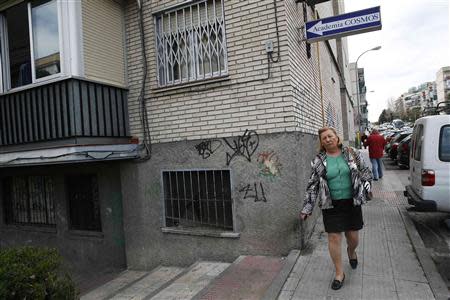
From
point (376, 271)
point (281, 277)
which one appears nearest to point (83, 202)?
point (281, 277)

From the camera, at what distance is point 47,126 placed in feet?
19.7

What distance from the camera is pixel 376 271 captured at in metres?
4.52

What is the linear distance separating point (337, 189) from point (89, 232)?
5.09 meters

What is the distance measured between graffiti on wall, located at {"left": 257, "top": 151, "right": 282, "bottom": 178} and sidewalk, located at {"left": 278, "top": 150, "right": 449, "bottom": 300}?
45.7 inches

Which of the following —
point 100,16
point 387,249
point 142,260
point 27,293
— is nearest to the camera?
point 27,293

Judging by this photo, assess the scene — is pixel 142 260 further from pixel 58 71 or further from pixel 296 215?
pixel 58 71

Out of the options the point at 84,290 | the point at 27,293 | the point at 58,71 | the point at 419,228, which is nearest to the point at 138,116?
the point at 58,71

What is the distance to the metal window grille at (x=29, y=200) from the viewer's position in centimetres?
829

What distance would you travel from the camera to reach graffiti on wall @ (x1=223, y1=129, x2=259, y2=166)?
222 inches

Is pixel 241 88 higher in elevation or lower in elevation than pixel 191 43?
lower

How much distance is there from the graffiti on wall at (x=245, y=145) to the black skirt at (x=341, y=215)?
1721 mm

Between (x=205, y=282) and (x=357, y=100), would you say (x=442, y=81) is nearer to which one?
(x=357, y=100)

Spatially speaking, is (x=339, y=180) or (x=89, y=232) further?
(x=89, y=232)

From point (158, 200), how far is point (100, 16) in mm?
3116
